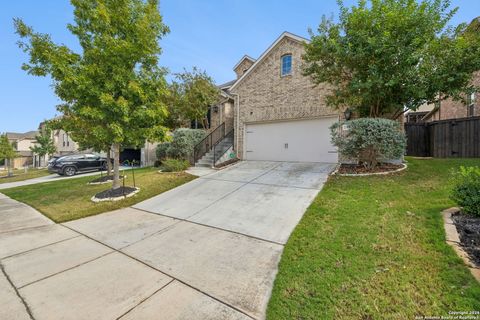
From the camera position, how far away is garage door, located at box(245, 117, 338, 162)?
9.53 metres

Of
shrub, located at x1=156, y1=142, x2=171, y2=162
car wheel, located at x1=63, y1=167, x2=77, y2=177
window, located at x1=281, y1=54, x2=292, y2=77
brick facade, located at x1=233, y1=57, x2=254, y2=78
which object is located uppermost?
brick facade, located at x1=233, y1=57, x2=254, y2=78

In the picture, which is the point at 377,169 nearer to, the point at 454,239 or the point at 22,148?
the point at 454,239

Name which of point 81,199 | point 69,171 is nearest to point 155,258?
point 81,199

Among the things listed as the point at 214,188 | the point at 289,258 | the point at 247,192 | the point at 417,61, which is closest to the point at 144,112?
the point at 214,188

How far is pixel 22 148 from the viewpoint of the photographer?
127ft

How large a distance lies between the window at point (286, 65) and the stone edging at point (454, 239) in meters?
8.45

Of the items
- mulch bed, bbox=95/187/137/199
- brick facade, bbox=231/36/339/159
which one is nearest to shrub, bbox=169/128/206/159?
brick facade, bbox=231/36/339/159

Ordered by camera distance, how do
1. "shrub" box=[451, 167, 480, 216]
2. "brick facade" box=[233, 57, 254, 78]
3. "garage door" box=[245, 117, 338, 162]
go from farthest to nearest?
"brick facade" box=[233, 57, 254, 78], "garage door" box=[245, 117, 338, 162], "shrub" box=[451, 167, 480, 216]

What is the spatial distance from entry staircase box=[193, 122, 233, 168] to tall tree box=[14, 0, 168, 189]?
467 cm

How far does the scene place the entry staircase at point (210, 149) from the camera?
11.5 meters

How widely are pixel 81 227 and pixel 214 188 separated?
140 inches

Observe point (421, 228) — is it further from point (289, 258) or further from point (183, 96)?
point (183, 96)

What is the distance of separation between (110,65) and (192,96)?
721 centimetres

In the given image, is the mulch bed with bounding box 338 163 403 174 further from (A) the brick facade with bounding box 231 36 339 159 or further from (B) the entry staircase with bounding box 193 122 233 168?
(B) the entry staircase with bounding box 193 122 233 168
